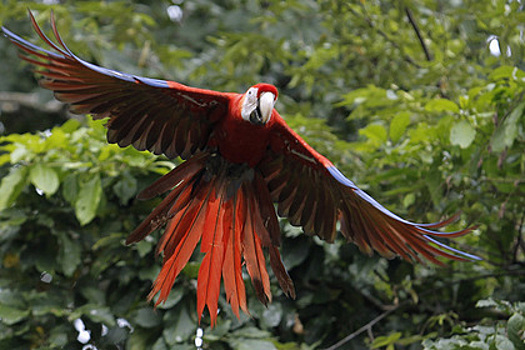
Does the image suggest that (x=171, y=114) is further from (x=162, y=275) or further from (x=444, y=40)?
(x=444, y=40)

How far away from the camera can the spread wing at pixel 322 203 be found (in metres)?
1.77

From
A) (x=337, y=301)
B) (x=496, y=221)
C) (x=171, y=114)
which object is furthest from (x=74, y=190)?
(x=496, y=221)

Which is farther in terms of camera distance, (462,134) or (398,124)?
(398,124)

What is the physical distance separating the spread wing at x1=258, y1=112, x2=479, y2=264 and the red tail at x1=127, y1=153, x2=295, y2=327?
67 millimetres

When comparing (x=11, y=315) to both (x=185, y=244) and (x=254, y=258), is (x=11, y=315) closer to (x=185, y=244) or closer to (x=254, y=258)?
(x=185, y=244)

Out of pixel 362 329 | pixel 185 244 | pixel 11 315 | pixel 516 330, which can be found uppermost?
pixel 516 330

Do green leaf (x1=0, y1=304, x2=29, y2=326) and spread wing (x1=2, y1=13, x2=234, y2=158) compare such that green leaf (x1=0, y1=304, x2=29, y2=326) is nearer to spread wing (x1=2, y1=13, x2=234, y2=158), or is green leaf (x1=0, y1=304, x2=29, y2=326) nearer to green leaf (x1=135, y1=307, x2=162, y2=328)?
green leaf (x1=135, y1=307, x2=162, y2=328)

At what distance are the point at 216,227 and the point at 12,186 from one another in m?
0.87

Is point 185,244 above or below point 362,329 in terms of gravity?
above

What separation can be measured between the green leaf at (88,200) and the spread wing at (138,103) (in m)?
0.51

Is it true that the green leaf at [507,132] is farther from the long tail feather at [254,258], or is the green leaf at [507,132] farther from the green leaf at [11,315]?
the green leaf at [11,315]

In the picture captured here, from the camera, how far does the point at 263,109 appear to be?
166 cm

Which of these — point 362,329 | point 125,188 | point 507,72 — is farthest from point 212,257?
point 507,72

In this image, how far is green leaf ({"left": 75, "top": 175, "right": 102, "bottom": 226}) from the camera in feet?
7.11
